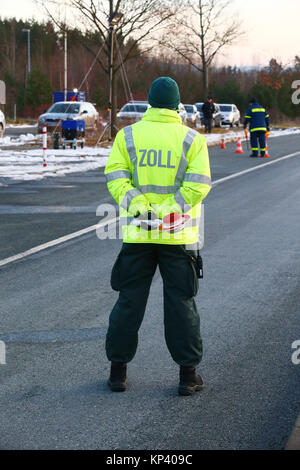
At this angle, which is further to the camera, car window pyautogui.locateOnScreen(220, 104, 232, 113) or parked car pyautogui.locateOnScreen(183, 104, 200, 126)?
car window pyautogui.locateOnScreen(220, 104, 232, 113)

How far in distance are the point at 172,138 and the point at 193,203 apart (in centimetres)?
40

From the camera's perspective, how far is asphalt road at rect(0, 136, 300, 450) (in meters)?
4.32

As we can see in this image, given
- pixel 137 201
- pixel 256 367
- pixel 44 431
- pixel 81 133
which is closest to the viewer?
pixel 44 431

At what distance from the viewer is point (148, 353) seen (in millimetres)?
5664

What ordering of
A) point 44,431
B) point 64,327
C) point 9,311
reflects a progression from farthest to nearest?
point 9,311 < point 64,327 < point 44,431

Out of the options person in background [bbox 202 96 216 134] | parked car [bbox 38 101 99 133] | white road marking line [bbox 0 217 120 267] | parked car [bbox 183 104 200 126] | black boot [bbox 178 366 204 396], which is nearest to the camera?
black boot [bbox 178 366 204 396]

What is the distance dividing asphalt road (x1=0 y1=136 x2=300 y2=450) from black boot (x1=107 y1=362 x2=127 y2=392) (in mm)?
45

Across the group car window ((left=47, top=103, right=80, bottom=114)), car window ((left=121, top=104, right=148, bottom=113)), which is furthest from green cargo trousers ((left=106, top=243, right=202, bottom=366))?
car window ((left=121, top=104, right=148, bottom=113))

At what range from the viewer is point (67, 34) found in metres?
32.7

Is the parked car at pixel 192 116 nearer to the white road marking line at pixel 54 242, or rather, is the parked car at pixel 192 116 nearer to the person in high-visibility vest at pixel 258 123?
the person in high-visibility vest at pixel 258 123

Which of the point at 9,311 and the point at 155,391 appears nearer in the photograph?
the point at 155,391
